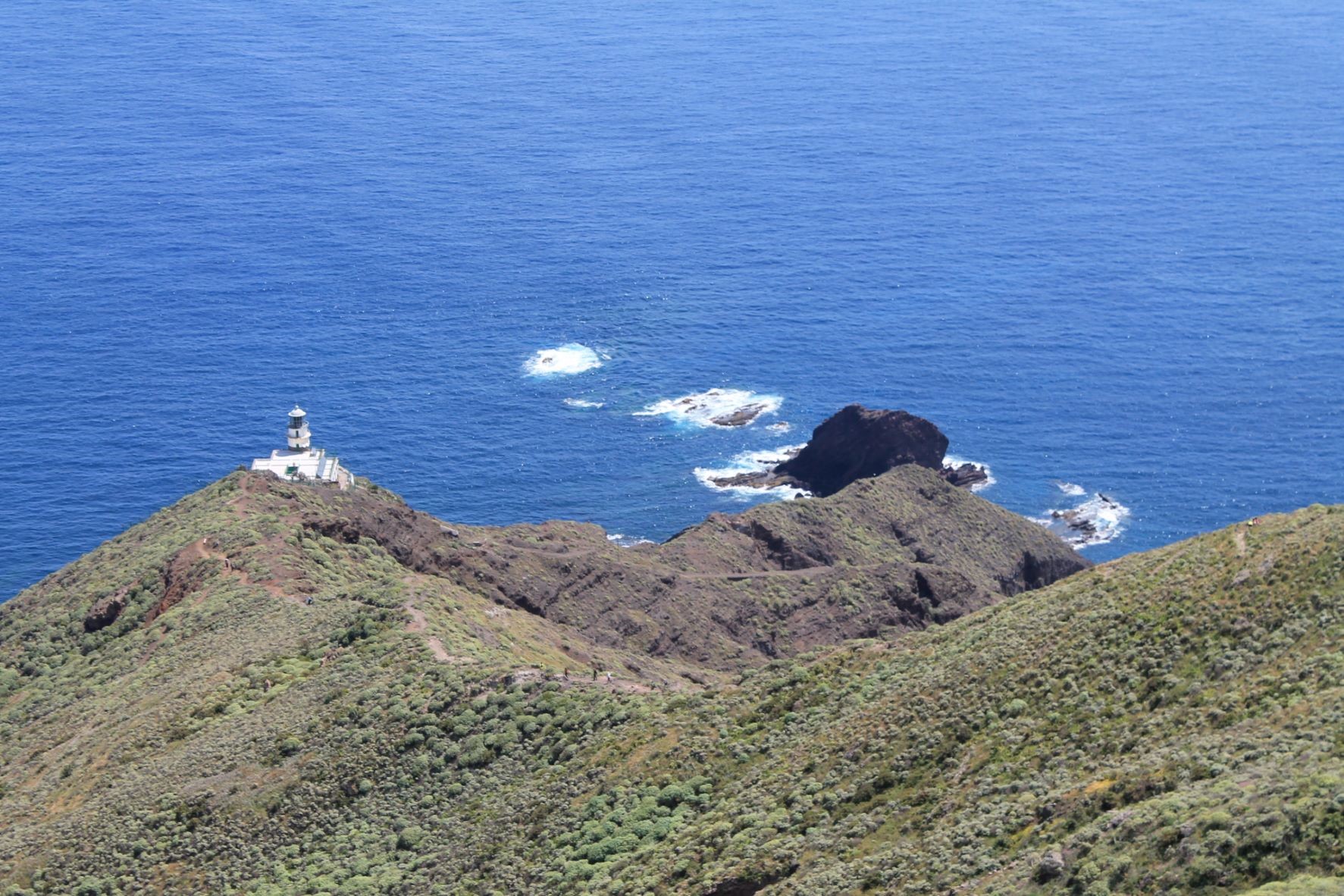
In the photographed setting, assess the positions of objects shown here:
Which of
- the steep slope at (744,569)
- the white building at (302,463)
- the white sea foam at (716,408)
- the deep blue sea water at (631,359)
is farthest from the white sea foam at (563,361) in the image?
the white building at (302,463)

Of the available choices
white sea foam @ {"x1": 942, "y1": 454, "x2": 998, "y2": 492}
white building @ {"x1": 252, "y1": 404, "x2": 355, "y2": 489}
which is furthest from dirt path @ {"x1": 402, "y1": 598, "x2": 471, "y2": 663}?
white sea foam @ {"x1": 942, "y1": 454, "x2": 998, "y2": 492}

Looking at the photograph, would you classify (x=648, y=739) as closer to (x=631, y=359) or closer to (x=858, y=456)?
(x=858, y=456)

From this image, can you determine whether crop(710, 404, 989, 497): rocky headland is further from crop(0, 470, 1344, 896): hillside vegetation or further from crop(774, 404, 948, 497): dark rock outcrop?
crop(0, 470, 1344, 896): hillside vegetation

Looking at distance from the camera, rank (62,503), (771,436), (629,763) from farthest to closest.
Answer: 1. (771,436)
2. (62,503)
3. (629,763)

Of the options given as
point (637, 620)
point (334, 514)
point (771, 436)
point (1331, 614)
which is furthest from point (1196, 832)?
point (771, 436)

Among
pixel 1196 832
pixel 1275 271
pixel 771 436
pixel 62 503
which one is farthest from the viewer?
pixel 1275 271

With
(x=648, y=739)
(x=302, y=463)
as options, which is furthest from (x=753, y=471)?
(x=648, y=739)

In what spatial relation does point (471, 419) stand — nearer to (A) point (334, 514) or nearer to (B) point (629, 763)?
(A) point (334, 514)
